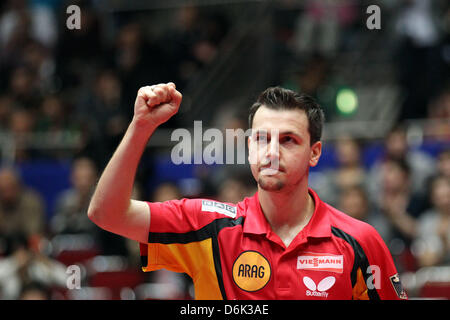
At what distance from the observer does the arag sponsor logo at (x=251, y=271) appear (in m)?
3.18

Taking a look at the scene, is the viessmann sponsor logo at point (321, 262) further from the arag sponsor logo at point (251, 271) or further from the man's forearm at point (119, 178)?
the man's forearm at point (119, 178)

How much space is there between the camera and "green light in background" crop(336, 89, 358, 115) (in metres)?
9.22

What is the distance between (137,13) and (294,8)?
285 centimetres

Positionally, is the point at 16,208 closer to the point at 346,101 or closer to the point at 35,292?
the point at 35,292

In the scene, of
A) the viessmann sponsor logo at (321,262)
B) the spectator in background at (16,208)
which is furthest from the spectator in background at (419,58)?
the viessmann sponsor logo at (321,262)

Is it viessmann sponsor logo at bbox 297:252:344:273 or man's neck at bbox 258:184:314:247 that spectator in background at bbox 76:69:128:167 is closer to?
man's neck at bbox 258:184:314:247

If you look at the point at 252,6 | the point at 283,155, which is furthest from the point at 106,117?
the point at 283,155

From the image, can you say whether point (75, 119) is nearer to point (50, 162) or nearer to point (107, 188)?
point (50, 162)

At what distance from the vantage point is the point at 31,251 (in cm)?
735

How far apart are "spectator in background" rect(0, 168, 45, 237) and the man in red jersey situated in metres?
5.77

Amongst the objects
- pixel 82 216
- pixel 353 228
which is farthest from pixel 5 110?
pixel 353 228

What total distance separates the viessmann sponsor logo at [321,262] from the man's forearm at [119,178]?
89cm

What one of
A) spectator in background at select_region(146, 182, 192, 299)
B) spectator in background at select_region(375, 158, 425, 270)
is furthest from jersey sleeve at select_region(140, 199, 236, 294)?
spectator in background at select_region(375, 158, 425, 270)
